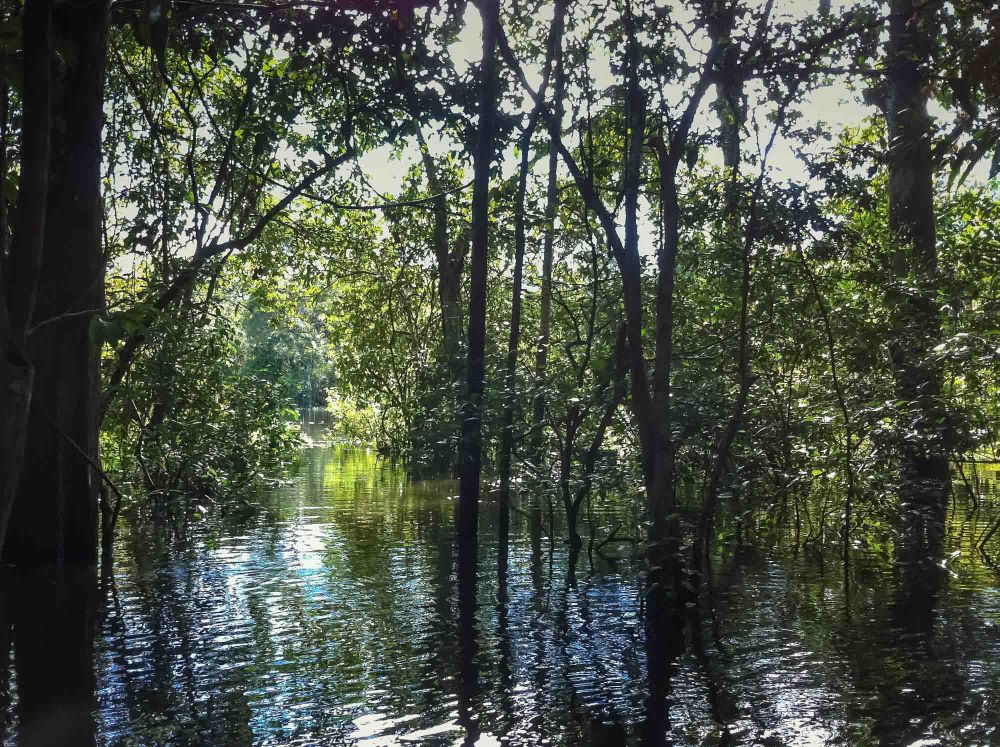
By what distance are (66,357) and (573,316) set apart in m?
7.16

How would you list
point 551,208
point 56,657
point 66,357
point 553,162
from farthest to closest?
point 553,162 → point 551,208 → point 66,357 → point 56,657

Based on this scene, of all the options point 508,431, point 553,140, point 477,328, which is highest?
point 553,140

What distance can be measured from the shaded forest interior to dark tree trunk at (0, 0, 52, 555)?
0.05 feet

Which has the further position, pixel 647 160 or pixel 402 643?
pixel 647 160

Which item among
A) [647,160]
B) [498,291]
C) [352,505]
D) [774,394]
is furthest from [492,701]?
[498,291]

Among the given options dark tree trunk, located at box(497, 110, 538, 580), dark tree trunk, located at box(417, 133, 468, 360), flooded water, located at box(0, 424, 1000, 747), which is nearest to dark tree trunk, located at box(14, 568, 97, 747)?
flooded water, located at box(0, 424, 1000, 747)

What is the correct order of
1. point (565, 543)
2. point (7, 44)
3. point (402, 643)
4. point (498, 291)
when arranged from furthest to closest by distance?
point (498, 291)
point (565, 543)
point (402, 643)
point (7, 44)

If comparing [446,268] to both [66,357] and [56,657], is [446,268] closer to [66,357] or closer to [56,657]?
[66,357]

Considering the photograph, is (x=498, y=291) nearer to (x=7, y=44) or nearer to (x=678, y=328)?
(x=678, y=328)

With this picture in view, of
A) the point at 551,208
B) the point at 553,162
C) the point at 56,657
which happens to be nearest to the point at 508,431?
the point at 551,208

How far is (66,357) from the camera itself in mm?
11625

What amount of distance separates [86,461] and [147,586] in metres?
1.69

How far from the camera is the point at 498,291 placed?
98.7ft

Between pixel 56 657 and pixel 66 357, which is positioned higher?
pixel 66 357
